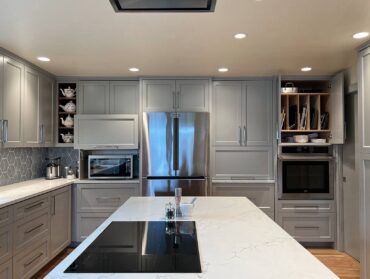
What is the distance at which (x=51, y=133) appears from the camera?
3984mm

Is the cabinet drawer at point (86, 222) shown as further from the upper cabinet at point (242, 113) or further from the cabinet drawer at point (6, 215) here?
the upper cabinet at point (242, 113)

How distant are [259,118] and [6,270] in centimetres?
322

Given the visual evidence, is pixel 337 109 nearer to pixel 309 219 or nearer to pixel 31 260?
pixel 309 219

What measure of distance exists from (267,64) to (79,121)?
2.47 m

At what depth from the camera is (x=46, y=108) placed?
3844 millimetres

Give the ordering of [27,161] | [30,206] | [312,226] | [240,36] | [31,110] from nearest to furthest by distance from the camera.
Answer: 1. [240,36]
2. [30,206]
3. [31,110]
4. [27,161]
5. [312,226]

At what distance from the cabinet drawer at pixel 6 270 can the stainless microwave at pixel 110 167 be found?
63.5 inches

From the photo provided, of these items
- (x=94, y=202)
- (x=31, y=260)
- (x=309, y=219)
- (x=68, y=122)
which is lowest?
(x=31, y=260)

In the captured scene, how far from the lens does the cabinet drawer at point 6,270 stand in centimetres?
237

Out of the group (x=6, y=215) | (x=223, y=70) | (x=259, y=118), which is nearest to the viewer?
(x=6, y=215)

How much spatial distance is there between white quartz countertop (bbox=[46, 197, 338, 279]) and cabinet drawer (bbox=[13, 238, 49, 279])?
4.12 ft

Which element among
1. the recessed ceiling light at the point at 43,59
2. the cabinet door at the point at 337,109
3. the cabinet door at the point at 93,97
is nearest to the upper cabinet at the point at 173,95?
the cabinet door at the point at 93,97

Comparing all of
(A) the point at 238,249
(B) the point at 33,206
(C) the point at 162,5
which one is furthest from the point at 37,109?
(A) the point at 238,249

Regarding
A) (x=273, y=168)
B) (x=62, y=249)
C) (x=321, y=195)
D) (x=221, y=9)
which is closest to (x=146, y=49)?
(x=221, y=9)
